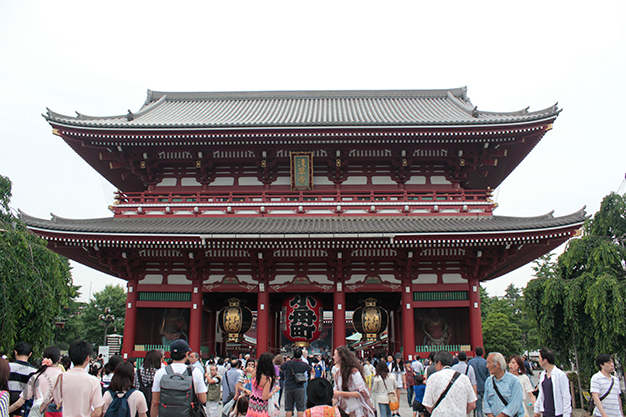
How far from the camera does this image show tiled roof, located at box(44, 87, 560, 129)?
53.9ft

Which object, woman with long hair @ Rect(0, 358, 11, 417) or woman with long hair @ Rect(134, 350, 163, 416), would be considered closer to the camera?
woman with long hair @ Rect(0, 358, 11, 417)

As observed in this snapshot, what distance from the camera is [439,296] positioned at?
52.1 ft

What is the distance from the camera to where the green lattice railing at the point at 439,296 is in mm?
15867

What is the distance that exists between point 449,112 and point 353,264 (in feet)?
33.6

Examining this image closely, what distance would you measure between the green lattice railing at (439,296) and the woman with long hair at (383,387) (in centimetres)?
740

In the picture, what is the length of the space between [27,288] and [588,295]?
14002mm

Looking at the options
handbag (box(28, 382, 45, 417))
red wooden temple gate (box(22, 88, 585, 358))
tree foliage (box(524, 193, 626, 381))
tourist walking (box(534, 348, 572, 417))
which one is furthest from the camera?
red wooden temple gate (box(22, 88, 585, 358))

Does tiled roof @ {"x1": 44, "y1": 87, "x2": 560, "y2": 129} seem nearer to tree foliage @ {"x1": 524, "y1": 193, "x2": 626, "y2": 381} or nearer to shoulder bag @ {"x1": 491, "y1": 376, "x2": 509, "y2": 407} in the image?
tree foliage @ {"x1": 524, "y1": 193, "x2": 626, "y2": 381}

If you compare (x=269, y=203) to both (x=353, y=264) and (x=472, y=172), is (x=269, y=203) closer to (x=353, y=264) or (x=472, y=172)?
(x=353, y=264)

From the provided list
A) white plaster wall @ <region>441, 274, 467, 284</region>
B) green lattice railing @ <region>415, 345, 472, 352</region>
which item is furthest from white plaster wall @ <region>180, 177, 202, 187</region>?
green lattice railing @ <region>415, 345, 472, 352</region>

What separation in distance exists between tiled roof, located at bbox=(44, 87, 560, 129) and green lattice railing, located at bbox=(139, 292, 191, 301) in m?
6.28

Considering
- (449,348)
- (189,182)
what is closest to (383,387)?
(449,348)

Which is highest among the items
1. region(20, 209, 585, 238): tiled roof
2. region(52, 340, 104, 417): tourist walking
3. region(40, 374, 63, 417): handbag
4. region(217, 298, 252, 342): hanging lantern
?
region(20, 209, 585, 238): tiled roof

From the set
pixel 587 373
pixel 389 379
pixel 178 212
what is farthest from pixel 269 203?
pixel 587 373
